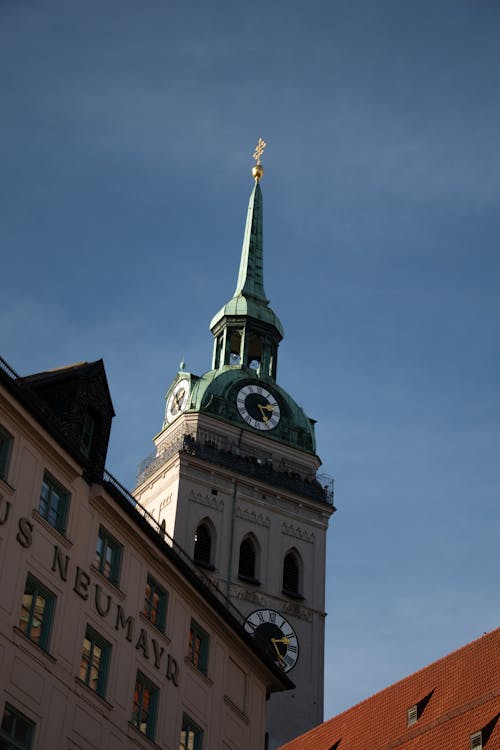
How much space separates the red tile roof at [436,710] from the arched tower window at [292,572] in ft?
72.2

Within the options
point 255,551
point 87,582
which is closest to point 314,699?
point 255,551

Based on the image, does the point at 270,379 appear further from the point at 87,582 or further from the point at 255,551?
the point at 87,582

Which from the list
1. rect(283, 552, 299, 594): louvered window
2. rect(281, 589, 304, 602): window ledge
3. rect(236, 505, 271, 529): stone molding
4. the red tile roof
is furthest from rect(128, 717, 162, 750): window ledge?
rect(236, 505, 271, 529): stone molding

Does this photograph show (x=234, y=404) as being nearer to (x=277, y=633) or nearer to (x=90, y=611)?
(x=277, y=633)

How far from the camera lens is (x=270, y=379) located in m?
82.4

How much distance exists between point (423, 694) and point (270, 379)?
3782 cm

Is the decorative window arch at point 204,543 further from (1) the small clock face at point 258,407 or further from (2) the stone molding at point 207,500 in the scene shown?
(1) the small clock face at point 258,407

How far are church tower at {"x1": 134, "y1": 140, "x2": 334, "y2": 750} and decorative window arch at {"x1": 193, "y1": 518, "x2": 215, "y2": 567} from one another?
0.24ft

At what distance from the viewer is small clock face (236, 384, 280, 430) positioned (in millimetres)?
78938

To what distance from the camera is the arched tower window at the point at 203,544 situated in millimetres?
71312

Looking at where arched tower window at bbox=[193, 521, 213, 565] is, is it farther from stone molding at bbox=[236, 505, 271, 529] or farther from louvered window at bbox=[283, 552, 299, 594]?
louvered window at bbox=[283, 552, 299, 594]

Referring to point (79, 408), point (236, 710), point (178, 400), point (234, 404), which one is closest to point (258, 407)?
point (234, 404)

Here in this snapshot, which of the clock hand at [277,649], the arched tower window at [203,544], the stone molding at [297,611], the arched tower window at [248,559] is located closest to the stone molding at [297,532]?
the arched tower window at [248,559]

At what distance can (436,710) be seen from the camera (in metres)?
44.7
